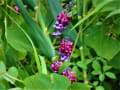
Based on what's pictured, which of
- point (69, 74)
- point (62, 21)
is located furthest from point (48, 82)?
point (62, 21)

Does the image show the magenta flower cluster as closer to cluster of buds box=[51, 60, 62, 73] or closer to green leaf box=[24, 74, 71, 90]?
cluster of buds box=[51, 60, 62, 73]

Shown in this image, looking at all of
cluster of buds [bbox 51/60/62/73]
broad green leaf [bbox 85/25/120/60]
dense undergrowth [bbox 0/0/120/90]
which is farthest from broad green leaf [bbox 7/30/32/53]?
broad green leaf [bbox 85/25/120/60]

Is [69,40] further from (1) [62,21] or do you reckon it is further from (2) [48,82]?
(2) [48,82]

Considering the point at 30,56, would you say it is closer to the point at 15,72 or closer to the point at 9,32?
the point at 9,32

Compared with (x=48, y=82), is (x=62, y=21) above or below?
above

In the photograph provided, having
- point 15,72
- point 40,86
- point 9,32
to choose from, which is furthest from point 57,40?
point 40,86

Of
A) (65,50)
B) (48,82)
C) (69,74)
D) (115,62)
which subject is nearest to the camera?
(48,82)
